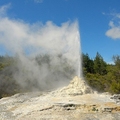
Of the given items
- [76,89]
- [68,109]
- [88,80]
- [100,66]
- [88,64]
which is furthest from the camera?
[88,64]

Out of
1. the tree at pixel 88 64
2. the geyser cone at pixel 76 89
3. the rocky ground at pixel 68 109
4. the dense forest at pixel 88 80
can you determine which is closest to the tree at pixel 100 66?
the tree at pixel 88 64

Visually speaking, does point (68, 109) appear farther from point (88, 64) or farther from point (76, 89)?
point (88, 64)

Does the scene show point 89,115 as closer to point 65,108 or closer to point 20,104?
point 65,108

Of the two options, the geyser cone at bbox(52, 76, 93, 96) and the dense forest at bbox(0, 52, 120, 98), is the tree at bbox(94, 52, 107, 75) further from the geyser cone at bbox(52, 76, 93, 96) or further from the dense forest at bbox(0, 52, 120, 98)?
the geyser cone at bbox(52, 76, 93, 96)

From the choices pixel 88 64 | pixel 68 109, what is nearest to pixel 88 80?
pixel 88 64

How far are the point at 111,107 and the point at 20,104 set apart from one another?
27.9 feet

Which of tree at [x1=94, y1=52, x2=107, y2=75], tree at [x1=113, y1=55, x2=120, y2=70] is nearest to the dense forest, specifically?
tree at [x1=113, y1=55, x2=120, y2=70]

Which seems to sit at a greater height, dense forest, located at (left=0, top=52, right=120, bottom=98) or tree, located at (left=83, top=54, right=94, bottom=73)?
tree, located at (left=83, top=54, right=94, bottom=73)

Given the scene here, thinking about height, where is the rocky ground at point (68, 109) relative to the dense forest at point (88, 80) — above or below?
below

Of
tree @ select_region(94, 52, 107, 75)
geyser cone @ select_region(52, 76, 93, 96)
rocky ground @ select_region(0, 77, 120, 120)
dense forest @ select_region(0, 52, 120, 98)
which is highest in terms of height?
tree @ select_region(94, 52, 107, 75)

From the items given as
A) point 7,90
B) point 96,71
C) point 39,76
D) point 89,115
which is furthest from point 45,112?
point 96,71

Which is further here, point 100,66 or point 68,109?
point 100,66

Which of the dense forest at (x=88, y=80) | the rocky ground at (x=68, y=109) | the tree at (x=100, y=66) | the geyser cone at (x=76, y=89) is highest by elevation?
the tree at (x=100, y=66)

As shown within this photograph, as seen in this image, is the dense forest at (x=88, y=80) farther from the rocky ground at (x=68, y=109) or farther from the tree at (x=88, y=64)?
the rocky ground at (x=68, y=109)
